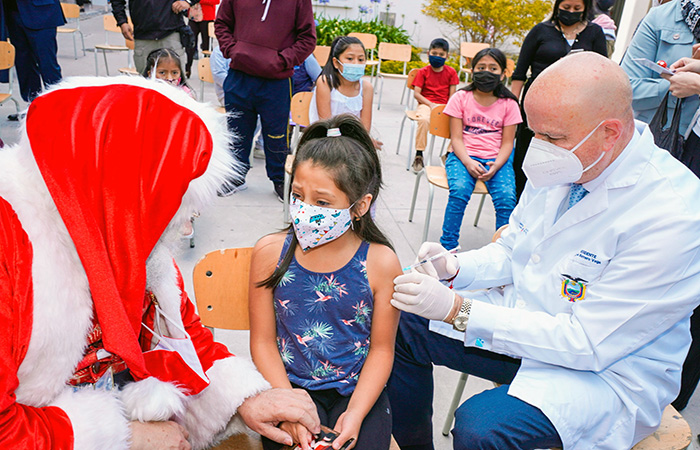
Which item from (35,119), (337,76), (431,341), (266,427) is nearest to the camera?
(35,119)

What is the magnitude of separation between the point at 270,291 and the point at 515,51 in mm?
13674

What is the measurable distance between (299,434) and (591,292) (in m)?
0.89

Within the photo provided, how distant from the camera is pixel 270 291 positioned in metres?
1.50

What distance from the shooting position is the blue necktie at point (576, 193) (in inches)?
63.6

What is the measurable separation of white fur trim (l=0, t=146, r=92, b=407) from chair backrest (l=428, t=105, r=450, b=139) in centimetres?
312

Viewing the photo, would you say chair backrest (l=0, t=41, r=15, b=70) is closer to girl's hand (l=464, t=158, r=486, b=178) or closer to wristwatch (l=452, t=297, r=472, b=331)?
girl's hand (l=464, t=158, r=486, b=178)

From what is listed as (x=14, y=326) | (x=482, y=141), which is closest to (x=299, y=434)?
(x=14, y=326)

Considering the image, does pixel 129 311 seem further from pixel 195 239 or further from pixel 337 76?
pixel 337 76

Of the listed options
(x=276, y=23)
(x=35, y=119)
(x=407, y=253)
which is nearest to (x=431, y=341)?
(x=35, y=119)

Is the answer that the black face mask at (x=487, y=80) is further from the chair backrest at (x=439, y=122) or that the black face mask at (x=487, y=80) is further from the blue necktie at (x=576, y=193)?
the blue necktie at (x=576, y=193)

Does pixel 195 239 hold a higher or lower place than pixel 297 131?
lower

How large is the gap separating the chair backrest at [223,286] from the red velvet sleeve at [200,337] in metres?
0.07

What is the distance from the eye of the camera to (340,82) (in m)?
3.95

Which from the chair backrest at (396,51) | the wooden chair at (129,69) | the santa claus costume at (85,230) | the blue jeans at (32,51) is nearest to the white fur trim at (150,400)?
the santa claus costume at (85,230)
